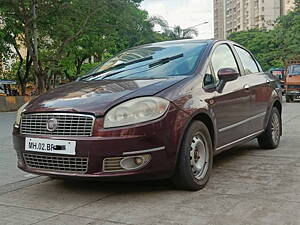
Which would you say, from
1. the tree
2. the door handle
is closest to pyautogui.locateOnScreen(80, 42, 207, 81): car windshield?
the door handle

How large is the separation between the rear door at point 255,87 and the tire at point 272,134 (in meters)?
0.34

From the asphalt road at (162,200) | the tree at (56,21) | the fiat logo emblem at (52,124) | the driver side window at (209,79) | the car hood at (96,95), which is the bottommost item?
the asphalt road at (162,200)

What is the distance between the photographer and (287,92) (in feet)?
75.0

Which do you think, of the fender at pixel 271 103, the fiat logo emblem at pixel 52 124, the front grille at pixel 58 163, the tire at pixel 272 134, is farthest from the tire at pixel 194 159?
the tire at pixel 272 134

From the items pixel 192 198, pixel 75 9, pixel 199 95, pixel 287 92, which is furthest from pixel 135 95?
pixel 287 92

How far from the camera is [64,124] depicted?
3760mm

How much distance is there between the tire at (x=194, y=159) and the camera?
3.98 metres

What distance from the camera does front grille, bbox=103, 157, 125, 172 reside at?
3.70 metres

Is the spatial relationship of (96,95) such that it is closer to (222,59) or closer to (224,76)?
(224,76)

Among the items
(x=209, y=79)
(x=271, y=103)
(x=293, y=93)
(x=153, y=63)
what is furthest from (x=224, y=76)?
(x=293, y=93)

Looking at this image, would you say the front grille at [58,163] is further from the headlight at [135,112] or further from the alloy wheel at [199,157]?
the alloy wheel at [199,157]

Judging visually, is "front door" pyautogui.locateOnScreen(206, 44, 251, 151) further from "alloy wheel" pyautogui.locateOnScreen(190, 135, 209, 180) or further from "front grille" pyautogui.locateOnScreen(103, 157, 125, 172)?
"front grille" pyautogui.locateOnScreen(103, 157, 125, 172)

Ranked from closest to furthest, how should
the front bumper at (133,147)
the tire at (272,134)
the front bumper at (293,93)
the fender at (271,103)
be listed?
the front bumper at (133,147) → the fender at (271,103) → the tire at (272,134) → the front bumper at (293,93)

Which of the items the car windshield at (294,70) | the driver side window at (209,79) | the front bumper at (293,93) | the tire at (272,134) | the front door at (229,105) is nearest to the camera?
the driver side window at (209,79)
